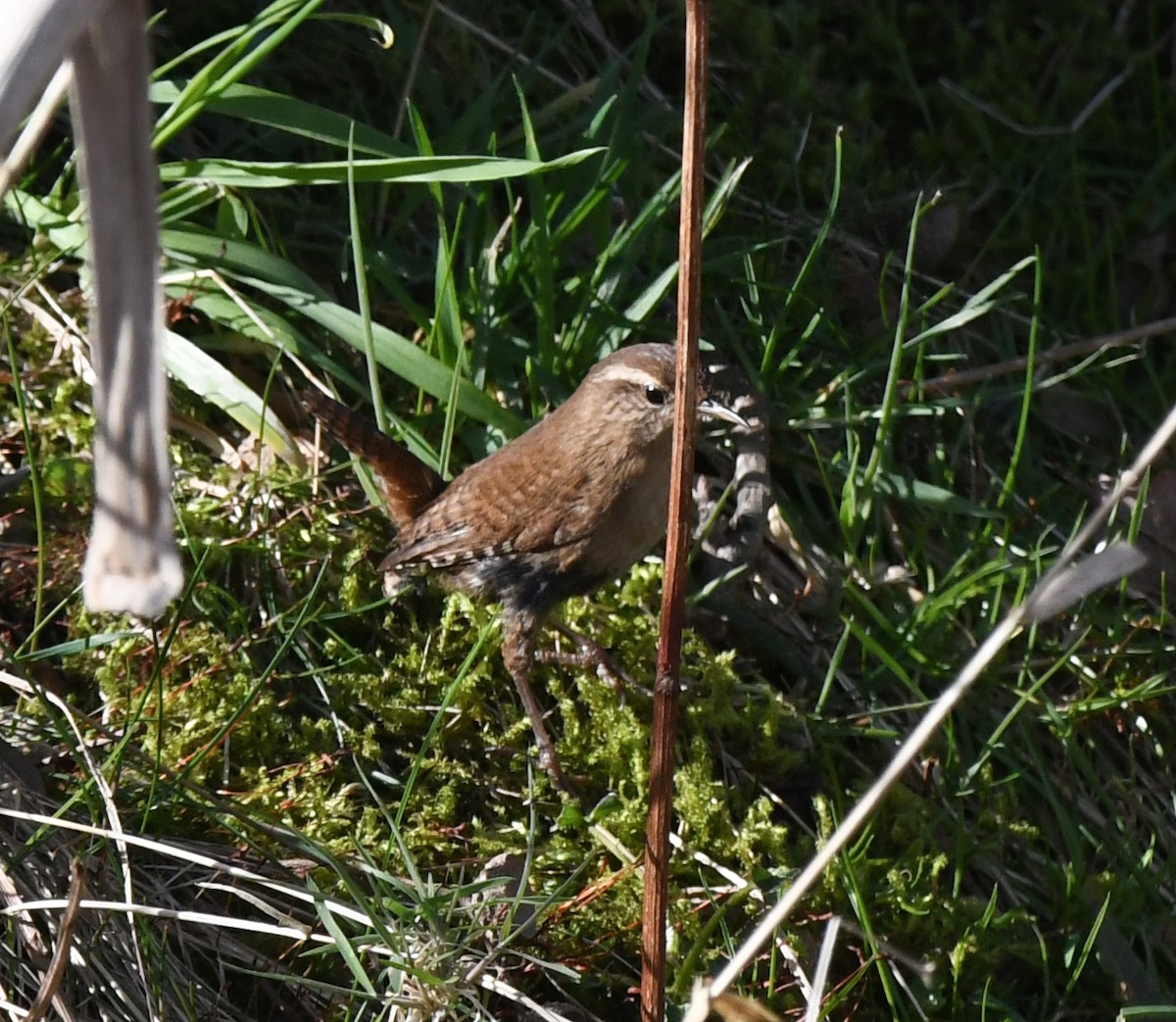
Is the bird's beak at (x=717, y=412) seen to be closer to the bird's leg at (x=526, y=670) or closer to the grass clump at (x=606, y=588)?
the grass clump at (x=606, y=588)

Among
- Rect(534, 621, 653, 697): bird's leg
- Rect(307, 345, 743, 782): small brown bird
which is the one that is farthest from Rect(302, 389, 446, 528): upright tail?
Rect(534, 621, 653, 697): bird's leg

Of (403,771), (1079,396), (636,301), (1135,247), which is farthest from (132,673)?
(1135,247)

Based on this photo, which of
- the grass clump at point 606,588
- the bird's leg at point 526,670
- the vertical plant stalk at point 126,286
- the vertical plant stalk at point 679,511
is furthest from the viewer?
the bird's leg at point 526,670

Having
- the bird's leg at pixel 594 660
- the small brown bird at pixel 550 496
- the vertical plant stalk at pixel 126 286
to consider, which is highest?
the vertical plant stalk at pixel 126 286

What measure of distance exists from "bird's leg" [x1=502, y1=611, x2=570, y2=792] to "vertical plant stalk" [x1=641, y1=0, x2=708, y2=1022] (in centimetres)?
89

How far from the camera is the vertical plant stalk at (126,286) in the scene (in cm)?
87

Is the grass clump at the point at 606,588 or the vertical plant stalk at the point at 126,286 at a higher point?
the vertical plant stalk at the point at 126,286

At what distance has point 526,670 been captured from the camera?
129 inches

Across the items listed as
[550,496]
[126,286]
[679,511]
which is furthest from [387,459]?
[126,286]

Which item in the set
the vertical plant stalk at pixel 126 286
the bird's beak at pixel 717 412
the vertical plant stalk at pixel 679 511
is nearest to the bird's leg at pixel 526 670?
the bird's beak at pixel 717 412

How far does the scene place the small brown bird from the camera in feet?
11.2

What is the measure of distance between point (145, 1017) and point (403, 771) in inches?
34.4

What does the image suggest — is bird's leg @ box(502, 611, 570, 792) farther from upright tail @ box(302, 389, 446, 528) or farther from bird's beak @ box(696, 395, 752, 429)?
bird's beak @ box(696, 395, 752, 429)

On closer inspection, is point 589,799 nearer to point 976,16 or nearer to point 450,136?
point 450,136
